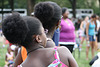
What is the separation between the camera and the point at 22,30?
1.77m

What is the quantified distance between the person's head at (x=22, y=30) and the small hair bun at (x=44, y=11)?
429 millimetres

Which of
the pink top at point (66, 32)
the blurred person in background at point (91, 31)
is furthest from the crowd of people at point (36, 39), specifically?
the blurred person in background at point (91, 31)

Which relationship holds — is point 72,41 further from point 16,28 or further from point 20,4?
point 20,4

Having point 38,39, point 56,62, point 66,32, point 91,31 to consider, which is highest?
point 38,39

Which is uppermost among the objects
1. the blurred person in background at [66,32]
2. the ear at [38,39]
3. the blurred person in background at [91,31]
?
the ear at [38,39]

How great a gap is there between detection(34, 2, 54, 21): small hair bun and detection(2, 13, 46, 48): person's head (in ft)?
1.41

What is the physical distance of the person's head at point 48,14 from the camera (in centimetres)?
237

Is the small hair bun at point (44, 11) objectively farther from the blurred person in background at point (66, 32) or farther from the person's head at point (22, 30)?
the blurred person in background at point (66, 32)

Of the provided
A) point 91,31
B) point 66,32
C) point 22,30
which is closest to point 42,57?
point 22,30

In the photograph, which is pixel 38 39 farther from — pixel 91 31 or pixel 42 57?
pixel 91 31

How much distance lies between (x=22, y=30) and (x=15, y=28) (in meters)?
0.06

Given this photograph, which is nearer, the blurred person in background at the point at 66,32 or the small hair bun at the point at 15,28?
the small hair bun at the point at 15,28

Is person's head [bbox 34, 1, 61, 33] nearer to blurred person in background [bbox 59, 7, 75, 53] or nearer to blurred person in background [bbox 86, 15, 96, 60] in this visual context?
blurred person in background [bbox 59, 7, 75, 53]

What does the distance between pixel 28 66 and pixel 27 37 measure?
24 centimetres
